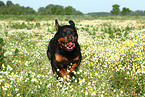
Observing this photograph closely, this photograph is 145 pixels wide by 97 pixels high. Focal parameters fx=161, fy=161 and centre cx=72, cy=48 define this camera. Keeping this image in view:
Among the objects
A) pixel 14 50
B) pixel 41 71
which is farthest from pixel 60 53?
pixel 14 50

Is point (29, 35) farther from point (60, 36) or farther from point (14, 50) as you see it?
point (60, 36)

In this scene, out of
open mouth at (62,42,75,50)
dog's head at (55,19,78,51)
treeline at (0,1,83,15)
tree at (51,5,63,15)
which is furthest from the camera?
tree at (51,5,63,15)

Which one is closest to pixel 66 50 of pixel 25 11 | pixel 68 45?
pixel 68 45

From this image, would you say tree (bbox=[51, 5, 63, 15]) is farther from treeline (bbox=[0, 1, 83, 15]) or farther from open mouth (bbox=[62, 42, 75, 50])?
open mouth (bbox=[62, 42, 75, 50])

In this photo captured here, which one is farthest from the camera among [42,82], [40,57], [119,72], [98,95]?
[40,57]

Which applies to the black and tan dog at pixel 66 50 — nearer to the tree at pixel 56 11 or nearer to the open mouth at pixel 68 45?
the open mouth at pixel 68 45

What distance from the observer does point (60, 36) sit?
4.63m

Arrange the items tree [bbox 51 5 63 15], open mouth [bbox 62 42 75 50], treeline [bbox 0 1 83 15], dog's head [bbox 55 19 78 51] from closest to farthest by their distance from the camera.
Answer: dog's head [bbox 55 19 78 51], open mouth [bbox 62 42 75 50], treeline [bbox 0 1 83 15], tree [bbox 51 5 63 15]

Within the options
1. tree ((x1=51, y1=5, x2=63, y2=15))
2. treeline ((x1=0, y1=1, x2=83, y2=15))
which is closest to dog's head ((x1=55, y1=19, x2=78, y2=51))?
treeline ((x1=0, y1=1, x2=83, y2=15))

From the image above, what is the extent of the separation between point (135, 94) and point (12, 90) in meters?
3.14

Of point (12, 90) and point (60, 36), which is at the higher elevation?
point (60, 36)

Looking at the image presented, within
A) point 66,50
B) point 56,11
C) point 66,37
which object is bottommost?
point 66,50

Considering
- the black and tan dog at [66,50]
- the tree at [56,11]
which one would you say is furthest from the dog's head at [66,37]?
the tree at [56,11]

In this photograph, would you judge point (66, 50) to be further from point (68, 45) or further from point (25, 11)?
point (25, 11)
